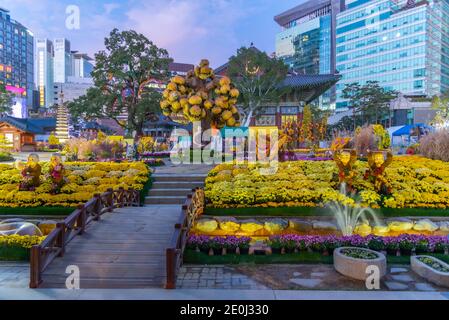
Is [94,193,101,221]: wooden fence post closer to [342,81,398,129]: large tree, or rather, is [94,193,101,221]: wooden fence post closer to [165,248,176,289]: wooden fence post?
[165,248,176,289]: wooden fence post

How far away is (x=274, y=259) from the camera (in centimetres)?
678

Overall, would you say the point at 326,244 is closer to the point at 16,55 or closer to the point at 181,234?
the point at 181,234

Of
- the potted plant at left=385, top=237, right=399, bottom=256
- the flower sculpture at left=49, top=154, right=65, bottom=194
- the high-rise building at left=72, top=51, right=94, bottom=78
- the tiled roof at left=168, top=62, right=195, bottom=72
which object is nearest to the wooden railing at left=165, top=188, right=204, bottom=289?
the potted plant at left=385, top=237, right=399, bottom=256

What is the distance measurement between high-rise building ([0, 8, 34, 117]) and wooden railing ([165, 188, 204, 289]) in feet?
393

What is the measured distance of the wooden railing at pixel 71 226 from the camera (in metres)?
5.67

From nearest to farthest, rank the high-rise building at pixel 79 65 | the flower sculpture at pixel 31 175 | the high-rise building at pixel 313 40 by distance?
the flower sculpture at pixel 31 175
the high-rise building at pixel 79 65
the high-rise building at pixel 313 40

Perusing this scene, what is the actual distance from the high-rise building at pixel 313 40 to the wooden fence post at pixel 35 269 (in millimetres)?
108390

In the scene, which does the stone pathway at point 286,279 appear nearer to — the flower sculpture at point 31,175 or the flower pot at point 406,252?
the flower pot at point 406,252

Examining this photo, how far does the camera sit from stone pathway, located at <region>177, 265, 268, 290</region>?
18.6ft

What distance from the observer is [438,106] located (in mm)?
43688

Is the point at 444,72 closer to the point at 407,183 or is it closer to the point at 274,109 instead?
the point at 274,109

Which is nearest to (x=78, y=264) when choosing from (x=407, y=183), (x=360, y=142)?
(x=407, y=183)

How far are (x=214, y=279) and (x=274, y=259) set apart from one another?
1.48 m

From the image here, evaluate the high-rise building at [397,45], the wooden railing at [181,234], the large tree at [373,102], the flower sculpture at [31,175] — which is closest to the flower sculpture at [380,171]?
the wooden railing at [181,234]
